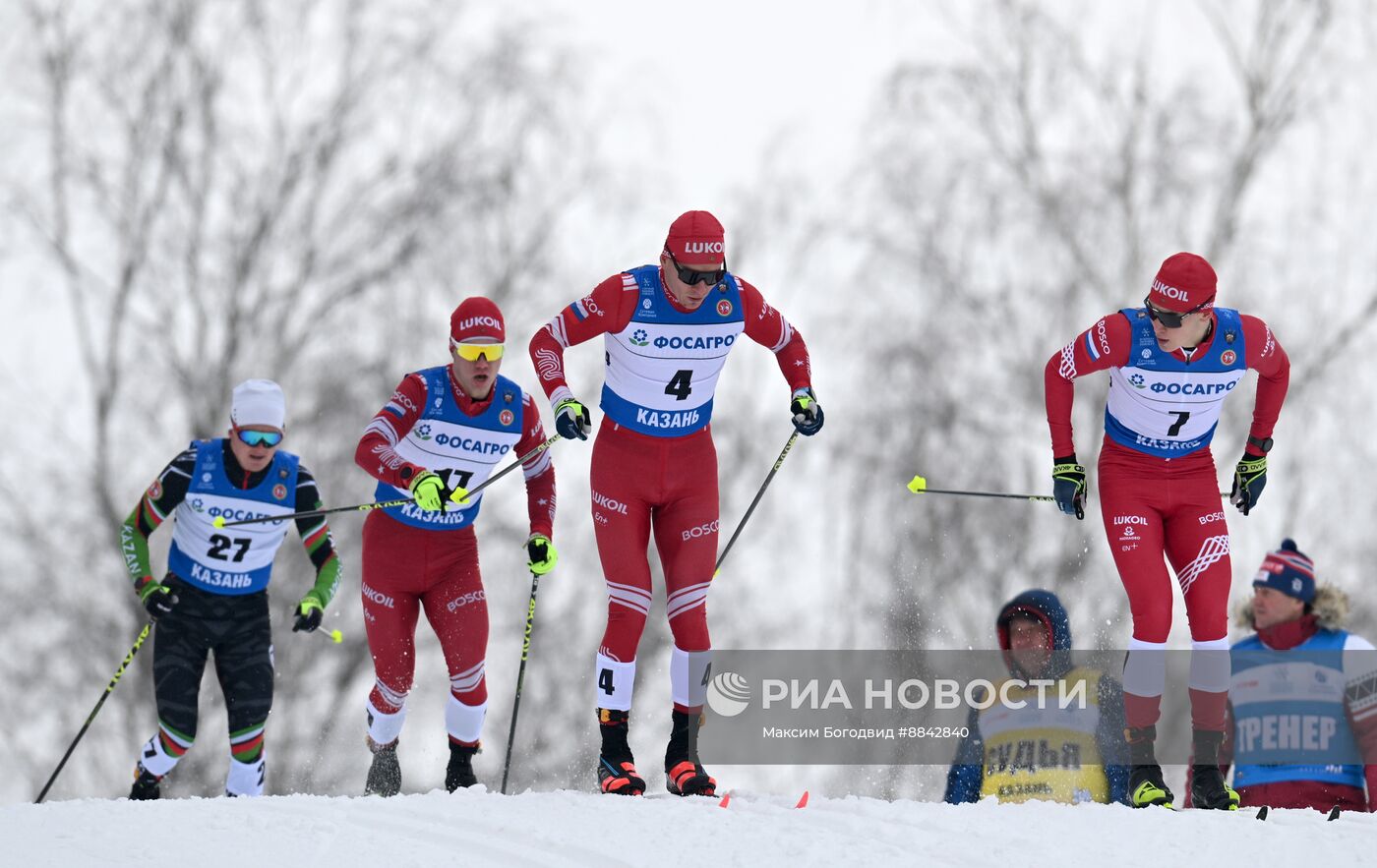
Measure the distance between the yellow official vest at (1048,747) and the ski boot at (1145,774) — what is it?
13 centimetres

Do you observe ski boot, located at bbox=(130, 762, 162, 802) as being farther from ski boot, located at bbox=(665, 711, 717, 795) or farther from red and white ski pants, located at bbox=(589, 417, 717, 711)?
ski boot, located at bbox=(665, 711, 717, 795)

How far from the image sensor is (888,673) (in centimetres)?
757

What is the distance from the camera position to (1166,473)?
6.71 metres

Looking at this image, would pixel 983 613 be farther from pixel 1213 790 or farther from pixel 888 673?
pixel 1213 790

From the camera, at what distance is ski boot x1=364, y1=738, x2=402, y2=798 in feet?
24.0

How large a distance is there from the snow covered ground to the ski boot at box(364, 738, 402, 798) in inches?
54.1

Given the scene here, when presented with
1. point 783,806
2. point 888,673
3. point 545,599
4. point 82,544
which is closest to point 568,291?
point 545,599

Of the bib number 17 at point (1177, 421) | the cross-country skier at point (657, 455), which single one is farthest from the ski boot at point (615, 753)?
the bib number 17 at point (1177, 421)

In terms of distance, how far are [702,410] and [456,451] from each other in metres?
1.12

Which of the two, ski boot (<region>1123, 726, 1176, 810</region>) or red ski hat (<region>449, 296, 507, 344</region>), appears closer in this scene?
ski boot (<region>1123, 726, 1176, 810</region>)

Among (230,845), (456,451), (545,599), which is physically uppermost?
(456,451)

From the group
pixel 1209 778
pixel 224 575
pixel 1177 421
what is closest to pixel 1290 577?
pixel 1177 421

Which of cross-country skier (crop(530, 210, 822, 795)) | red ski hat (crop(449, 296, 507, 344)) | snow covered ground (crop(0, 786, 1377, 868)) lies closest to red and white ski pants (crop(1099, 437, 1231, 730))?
snow covered ground (crop(0, 786, 1377, 868))

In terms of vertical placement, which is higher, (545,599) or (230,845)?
(230,845)
